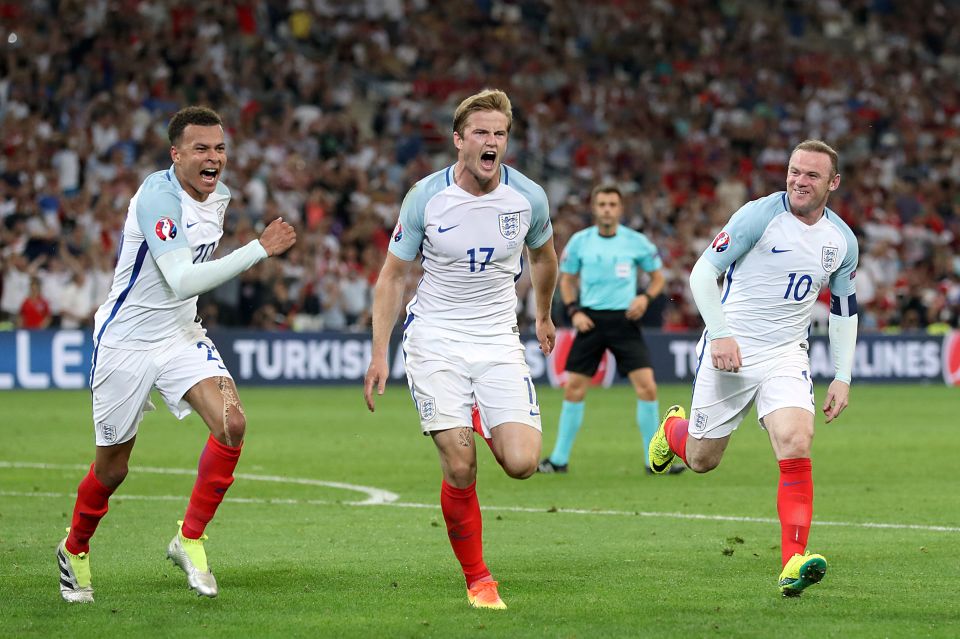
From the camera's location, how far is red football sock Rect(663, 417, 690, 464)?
9172 mm

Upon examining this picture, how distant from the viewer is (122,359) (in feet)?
25.7

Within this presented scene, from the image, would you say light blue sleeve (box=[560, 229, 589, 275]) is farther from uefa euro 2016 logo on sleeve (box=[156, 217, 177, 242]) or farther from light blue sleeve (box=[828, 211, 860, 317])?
uefa euro 2016 logo on sleeve (box=[156, 217, 177, 242])

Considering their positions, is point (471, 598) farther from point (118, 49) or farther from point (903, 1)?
point (903, 1)

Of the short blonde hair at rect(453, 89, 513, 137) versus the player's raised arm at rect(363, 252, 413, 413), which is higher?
the short blonde hair at rect(453, 89, 513, 137)

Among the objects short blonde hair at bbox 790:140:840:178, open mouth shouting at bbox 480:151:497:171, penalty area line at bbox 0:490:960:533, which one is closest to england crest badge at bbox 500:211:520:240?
open mouth shouting at bbox 480:151:497:171

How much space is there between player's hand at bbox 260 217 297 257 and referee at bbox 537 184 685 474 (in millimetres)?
7010

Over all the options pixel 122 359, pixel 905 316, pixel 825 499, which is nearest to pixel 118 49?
pixel 905 316

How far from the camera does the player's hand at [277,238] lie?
7312 millimetres

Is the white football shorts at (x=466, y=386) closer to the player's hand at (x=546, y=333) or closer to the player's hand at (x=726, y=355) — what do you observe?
the player's hand at (x=546, y=333)

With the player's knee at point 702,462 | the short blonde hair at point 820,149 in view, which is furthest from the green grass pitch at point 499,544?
the short blonde hair at point 820,149

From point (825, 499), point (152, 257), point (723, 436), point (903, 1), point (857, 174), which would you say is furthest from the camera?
point (903, 1)

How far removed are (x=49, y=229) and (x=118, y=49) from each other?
501 centimetres

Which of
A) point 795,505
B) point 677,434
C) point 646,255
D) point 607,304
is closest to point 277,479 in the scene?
point 607,304

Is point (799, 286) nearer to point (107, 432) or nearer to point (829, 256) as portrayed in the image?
point (829, 256)
